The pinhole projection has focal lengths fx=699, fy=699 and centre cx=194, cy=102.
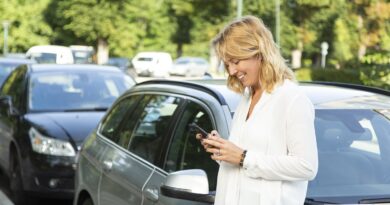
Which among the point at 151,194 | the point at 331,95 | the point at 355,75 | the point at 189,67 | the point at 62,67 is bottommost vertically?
the point at 189,67

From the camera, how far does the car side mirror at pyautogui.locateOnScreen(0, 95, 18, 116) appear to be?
8067mm

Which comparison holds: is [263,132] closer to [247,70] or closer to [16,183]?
[247,70]

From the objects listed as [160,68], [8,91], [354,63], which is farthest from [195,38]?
[8,91]

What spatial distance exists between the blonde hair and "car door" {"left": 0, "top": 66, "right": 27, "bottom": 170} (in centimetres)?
545

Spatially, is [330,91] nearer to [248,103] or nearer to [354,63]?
[248,103]

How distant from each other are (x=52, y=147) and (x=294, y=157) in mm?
4832

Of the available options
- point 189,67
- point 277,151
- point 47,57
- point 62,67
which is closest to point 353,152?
point 277,151

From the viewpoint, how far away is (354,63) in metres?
26.7

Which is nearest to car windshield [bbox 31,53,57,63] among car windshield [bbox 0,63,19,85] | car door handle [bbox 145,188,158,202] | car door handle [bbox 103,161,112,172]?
car windshield [bbox 0,63,19,85]

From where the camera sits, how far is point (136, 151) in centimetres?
427

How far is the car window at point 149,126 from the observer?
13.5 ft

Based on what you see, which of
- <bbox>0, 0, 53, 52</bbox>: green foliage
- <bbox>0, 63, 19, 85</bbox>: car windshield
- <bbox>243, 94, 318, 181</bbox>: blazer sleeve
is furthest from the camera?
<bbox>0, 0, 53, 52</bbox>: green foliage

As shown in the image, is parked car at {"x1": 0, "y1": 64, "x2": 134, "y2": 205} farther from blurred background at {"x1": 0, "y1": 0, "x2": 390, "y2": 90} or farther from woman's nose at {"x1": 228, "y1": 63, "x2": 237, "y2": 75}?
woman's nose at {"x1": 228, "y1": 63, "x2": 237, "y2": 75}

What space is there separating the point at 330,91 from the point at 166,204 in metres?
1.17
